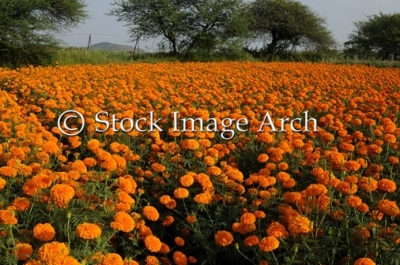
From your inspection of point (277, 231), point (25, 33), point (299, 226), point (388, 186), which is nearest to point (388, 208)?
point (388, 186)

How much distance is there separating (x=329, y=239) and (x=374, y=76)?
767 centimetres

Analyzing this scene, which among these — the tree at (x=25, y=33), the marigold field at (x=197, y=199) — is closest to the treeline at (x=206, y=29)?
the tree at (x=25, y=33)

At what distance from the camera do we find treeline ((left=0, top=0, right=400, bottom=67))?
17.7m

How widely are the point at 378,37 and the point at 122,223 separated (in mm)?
40097

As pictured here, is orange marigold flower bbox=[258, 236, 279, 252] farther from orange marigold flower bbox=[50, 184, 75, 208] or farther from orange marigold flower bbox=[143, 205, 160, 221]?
orange marigold flower bbox=[50, 184, 75, 208]

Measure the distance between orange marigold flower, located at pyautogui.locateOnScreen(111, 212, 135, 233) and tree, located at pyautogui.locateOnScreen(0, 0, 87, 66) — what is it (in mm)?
15910

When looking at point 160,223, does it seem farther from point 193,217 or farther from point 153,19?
point 153,19

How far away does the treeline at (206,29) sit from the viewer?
17.7 m

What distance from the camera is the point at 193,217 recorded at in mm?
2871

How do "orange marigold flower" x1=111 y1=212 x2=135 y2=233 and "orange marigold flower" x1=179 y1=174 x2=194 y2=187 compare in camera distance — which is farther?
"orange marigold flower" x1=179 y1=174 x2=194 y2=187

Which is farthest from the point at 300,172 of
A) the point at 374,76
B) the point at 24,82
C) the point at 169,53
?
the point at 169,53

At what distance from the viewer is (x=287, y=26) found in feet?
122

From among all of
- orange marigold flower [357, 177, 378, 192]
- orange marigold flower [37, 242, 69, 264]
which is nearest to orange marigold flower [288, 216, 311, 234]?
orange marigold flower [357, 177, 378, 192]

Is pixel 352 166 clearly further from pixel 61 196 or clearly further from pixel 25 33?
pixel 25 33
